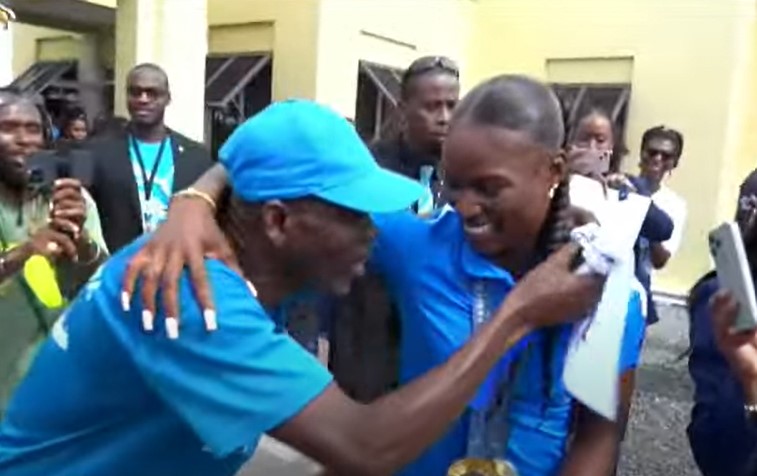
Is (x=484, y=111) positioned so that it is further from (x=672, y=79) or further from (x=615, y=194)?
(x=672, y=79)

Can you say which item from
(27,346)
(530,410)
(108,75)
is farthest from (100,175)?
(108,75)

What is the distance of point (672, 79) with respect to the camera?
37.6 ft

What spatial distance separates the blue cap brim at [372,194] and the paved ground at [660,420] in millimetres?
4146

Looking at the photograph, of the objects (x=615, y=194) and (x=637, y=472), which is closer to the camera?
(x=615, y=194)

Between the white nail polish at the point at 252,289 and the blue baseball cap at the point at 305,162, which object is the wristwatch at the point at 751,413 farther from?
the white nail polish at the point at 252,289

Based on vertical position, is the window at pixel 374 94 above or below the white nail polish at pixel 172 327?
above

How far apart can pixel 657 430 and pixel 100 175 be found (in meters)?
3.74

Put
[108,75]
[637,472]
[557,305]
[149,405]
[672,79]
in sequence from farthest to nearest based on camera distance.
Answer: [672,79], [108,75], [637,472], [557,305], [149,405]

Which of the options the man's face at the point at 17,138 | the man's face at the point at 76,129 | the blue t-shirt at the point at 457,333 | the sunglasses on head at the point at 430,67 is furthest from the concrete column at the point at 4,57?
the blue t-shirt at the point at 457,333

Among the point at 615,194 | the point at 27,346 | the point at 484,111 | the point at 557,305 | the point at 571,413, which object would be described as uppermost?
the point at 484,111

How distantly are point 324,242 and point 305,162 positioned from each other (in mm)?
144

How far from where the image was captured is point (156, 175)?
5.01 meters

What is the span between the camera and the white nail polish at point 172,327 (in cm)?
139

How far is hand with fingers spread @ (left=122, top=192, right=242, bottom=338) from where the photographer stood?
141 cm
